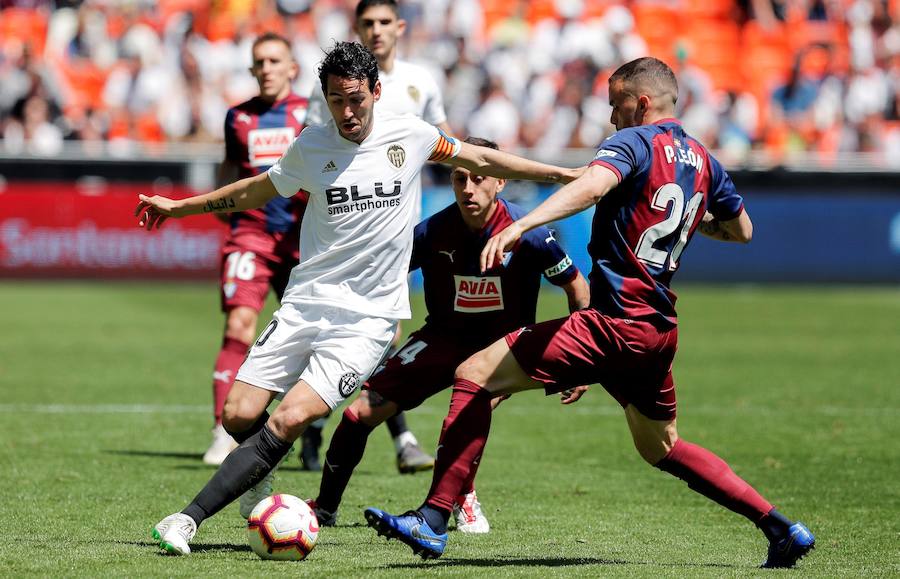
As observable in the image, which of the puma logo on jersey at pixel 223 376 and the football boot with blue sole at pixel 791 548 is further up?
the football boot with blue sole at pixel 791 548

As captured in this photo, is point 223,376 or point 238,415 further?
point 223,376

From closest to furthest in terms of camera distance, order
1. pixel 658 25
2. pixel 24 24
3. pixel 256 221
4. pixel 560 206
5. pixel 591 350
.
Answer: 1. pixel 560 206
2. pixel 591 350
3. pixel 256 221
4. pixel 24 24
5. pixel 658 25

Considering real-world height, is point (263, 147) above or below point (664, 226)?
below

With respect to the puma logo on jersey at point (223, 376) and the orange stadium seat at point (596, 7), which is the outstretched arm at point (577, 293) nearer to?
the puma logo on jersey at point (223, 376)

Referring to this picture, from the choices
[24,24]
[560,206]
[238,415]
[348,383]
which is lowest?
[238,415]

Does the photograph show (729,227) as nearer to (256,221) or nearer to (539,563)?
(539,563)

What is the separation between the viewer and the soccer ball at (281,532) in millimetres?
5891

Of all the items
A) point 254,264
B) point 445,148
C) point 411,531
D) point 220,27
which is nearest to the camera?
point 411,531

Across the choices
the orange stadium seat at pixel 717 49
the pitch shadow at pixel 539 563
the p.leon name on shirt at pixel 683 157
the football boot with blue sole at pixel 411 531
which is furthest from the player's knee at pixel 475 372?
the orange stadium seat at pixel 717 49

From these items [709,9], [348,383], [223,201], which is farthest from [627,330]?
[709,9]

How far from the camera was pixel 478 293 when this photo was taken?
7008 mm

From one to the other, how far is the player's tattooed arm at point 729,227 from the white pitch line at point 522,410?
4766 mm

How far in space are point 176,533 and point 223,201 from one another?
1590mm

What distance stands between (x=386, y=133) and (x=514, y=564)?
2077 millimetres
